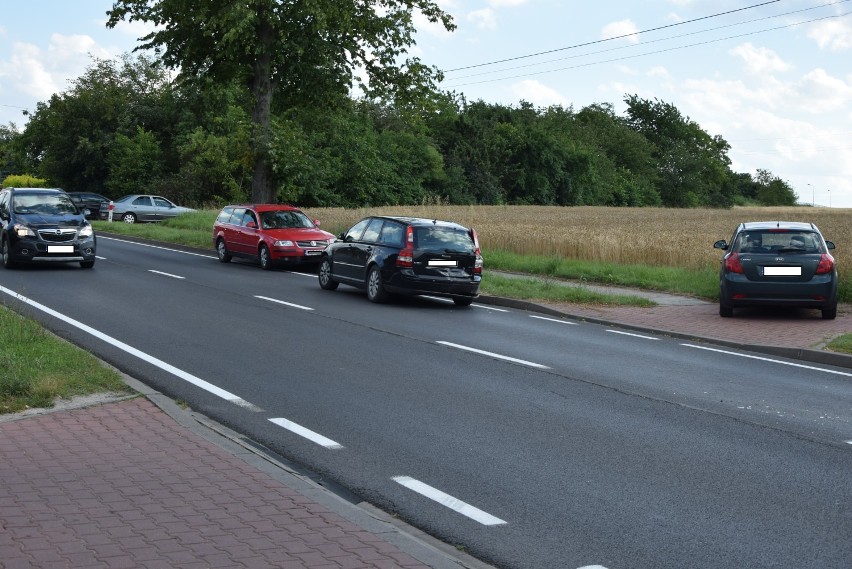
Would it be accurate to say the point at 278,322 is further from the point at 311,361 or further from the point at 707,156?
the point at 707,156

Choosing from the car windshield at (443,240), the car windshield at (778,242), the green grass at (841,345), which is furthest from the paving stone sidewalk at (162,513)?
the car windshield at (778,242)

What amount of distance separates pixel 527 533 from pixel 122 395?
4.49 metres

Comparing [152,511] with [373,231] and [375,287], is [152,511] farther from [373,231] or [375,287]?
[373,231]

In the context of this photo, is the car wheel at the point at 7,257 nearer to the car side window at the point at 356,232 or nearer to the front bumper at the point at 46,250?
the front bumper at the point at 46,250

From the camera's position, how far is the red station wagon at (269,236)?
87.4 ft

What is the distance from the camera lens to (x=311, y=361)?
1183cm

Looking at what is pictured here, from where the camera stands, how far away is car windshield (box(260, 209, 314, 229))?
27734mm

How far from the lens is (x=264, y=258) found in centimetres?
2706

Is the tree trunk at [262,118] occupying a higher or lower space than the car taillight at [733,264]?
higher

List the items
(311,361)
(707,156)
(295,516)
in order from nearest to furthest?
(295,516), (311,361), (707,156)

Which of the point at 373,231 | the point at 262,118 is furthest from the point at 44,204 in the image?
the point at 262,118

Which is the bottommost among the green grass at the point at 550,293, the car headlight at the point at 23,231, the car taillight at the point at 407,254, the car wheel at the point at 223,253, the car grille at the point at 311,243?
the car wheel at the point at 223,253

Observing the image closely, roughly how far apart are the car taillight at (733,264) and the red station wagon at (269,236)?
39.2 feet

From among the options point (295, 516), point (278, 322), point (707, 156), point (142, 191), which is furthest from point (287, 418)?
point (707, 156)
